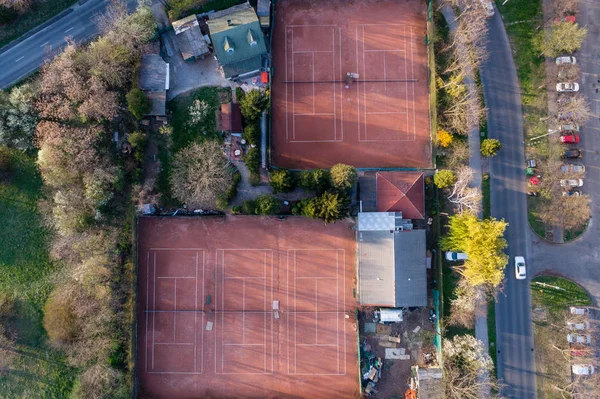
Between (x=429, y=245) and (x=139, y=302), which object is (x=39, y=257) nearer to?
(x=139, y=302)

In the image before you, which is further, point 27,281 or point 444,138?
point 444,138

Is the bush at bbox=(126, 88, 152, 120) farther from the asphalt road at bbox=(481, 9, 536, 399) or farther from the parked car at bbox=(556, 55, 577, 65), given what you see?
the parked car at bbox=(556, 55, 577, 65)

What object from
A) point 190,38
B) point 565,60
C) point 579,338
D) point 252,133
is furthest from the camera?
point 565,60

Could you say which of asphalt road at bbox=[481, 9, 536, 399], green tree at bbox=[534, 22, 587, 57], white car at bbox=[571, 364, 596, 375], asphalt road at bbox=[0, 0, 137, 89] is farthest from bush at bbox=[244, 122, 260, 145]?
white car at bbox=[571, 364, 596, 375]

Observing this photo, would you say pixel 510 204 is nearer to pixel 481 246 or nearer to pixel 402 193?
pixel 481 246

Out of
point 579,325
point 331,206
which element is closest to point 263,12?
point 331,206

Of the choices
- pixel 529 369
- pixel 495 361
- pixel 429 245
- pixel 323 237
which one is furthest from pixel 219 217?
pixel 529 369
